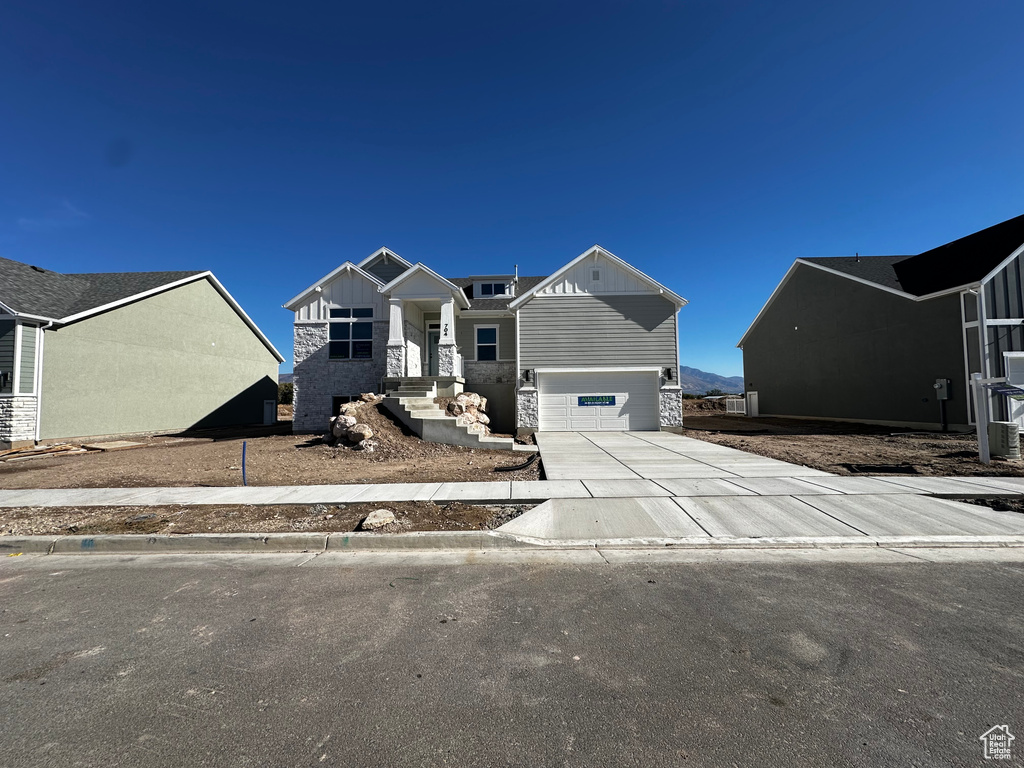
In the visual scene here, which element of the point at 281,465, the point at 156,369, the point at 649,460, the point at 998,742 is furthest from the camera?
the point at 156,369

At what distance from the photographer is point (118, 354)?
1797cm

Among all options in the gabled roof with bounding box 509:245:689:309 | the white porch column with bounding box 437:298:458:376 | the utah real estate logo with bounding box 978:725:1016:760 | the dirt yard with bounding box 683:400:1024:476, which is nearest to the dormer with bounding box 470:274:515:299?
the gabled roof with bounding box 509:245:689:309

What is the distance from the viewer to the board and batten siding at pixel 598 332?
17781 mm

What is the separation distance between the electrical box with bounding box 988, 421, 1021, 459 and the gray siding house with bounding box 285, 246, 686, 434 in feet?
28.3

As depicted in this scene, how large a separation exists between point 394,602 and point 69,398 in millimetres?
19793

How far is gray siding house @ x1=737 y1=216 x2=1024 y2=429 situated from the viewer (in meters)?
Result: 15.6

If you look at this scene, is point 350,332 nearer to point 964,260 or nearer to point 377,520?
point 377,520

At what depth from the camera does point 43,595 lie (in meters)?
4.17

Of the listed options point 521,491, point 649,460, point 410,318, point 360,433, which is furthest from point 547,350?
point 521,491

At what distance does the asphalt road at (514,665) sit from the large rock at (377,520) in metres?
1.08

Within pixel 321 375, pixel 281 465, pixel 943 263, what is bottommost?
pixel 281 465

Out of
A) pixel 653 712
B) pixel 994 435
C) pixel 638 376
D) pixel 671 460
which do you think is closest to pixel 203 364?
pixel 638 376

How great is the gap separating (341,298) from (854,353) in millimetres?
24097

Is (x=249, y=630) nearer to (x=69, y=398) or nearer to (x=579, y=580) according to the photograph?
(x=579, y=580)
